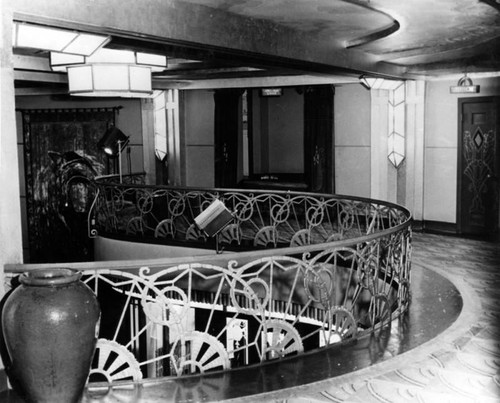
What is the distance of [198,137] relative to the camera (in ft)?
50.5

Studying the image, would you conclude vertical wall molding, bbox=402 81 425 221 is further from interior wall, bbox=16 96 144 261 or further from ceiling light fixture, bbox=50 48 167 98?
interior wall, bbox=16 96 144 261

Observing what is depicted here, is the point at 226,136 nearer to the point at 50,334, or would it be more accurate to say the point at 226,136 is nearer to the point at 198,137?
the point at 198,137

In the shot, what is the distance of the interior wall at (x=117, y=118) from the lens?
15891 millimetres

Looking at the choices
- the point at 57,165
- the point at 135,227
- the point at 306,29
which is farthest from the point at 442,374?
the point at 57,165

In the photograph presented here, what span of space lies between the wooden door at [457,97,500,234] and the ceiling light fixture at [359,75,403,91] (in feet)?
3.97

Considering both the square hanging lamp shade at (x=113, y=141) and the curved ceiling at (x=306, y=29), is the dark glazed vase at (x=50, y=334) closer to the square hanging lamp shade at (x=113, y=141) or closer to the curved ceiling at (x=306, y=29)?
the curved ceiling at (x=306, y=29)

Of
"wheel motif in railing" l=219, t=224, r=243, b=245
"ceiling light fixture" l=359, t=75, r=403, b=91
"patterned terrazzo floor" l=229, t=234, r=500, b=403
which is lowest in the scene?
"patterned terrazzo floor" l=229, t=234, r=500, b=403

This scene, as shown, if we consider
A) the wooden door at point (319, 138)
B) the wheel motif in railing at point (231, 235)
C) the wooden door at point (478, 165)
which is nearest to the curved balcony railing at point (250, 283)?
the wheel motif in railing at point (231, 235)

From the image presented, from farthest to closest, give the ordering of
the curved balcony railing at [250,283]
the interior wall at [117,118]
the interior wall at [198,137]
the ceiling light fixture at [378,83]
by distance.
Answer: the interior wall at [117,118]
the interior wall at [198,137]
the ceiling light fixture at [378,83]
the curved balcony railing at [250,283]

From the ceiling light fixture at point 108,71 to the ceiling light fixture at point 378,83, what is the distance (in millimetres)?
3938

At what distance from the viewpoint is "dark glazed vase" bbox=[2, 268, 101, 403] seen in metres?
4.15

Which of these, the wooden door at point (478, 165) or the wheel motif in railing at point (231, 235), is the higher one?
the wooden door at point (478, 165)

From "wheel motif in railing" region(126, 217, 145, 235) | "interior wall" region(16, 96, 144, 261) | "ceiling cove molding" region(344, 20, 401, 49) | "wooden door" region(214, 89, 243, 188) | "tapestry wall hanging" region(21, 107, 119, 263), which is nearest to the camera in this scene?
"ceiling cove molding" region(344, 20, 401, 49)

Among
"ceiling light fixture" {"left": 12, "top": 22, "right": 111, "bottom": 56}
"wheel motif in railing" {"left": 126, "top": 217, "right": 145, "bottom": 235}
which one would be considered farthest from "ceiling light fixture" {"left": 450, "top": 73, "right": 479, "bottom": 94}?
"ceiling light fixture" {"left": 12, "top": 22, "right": 111, "bottom": 56}
